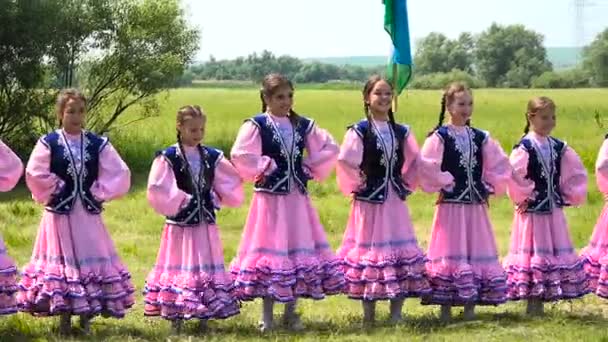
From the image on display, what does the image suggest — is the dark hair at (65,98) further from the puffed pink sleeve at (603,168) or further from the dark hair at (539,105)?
the puffed pink sleeve at (603,168)

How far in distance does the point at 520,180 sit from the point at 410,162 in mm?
829

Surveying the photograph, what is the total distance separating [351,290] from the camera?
23.5 feet

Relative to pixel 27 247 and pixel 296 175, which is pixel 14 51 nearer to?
pixel 27 247

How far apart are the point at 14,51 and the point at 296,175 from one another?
1182 cm

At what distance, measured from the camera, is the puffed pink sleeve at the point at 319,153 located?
7.23m

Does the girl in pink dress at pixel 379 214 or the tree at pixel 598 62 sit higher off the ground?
the tree at pixel 598 62

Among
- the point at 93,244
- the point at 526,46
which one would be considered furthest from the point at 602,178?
the point at 526,46

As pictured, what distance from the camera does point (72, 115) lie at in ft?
22.5

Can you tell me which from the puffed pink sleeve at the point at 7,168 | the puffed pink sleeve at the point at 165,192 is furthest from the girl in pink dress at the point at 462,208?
the puffed pink sleeve at the point at 7,168

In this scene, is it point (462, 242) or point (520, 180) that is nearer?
point (462, 242)

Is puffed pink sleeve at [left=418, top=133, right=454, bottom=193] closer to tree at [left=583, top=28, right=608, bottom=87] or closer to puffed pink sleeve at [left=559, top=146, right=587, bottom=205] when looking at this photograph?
puffed pink sleeve at [left=559, top=146, right=587, bottom=205]

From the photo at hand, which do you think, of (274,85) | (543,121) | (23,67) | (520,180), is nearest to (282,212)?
(274,85)

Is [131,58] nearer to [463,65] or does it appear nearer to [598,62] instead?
[598,62]

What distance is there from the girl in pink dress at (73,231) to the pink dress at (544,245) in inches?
111
